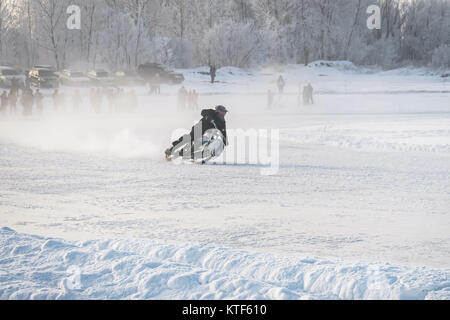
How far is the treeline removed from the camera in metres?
52.7

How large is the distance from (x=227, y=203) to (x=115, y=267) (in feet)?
10.3

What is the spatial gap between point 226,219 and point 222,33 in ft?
160

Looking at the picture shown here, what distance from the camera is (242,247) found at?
581cm

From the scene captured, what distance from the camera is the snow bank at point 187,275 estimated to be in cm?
440

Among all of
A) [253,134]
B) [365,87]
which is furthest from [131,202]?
[365,87]

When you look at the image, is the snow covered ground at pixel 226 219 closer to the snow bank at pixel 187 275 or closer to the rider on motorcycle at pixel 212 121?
the snow bank at pixel 187 275

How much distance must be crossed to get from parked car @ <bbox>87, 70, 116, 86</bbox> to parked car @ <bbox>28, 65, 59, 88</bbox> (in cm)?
263

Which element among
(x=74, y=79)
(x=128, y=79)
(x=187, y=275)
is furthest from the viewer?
(x=128, y=79)

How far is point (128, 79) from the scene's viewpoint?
40094 millimetres

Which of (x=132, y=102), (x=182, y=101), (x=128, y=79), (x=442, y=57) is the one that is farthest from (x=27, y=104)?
(x=442, y=57)

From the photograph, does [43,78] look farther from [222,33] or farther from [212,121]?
[212,121]

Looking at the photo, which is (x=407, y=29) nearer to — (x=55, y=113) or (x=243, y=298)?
(x=55, y=113)

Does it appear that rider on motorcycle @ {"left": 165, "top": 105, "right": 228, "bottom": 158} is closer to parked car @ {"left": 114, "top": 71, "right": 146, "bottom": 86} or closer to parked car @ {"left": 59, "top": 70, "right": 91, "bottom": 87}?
parked car @ {"left": 114, "top": 71, "right": 146, "bottom": 86}

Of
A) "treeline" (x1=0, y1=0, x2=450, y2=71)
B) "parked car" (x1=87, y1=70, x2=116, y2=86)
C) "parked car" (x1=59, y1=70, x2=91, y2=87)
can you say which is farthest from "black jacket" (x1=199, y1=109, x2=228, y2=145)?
"treeline" (x1=0, y1=0, x2=450, y2=71)
